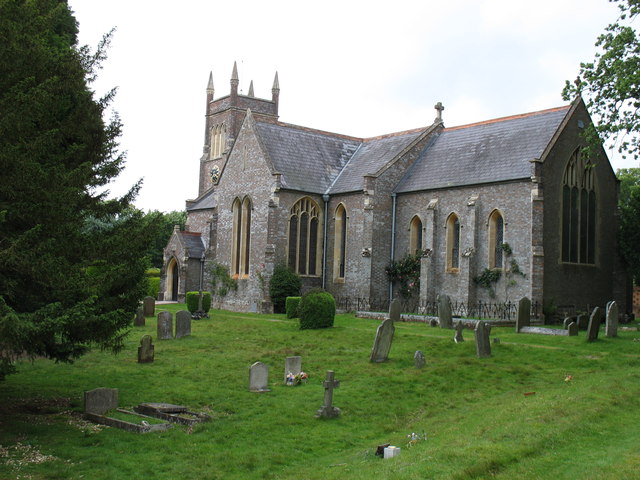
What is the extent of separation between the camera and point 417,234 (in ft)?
122

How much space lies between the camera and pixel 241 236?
134 feet

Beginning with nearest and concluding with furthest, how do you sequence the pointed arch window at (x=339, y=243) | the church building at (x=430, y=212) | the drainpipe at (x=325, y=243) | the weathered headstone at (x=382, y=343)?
1. the weathered headstone at (x=382, y=343)
2. the church building at (x=430, y=212)
3. the pointed arch window at (x=339, y=243)
4. the drainpipe at (x=325, y=243)

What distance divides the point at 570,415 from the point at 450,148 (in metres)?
25.5

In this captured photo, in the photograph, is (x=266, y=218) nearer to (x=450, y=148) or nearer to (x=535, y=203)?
(x=450, y=148)

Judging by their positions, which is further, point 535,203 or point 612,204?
point 612,204

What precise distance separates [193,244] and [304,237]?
1264cm

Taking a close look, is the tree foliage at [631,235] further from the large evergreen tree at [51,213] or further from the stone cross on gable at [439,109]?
the large evergreen tree at [51,213]

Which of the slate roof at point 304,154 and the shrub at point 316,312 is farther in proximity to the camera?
the slate roof at point 304,154

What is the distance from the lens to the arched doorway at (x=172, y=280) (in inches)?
1961

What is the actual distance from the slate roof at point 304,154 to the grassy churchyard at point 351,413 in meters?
16.3

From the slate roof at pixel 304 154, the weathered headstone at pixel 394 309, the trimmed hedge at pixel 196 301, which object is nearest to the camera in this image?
the weathered headstone at pixel 394 309

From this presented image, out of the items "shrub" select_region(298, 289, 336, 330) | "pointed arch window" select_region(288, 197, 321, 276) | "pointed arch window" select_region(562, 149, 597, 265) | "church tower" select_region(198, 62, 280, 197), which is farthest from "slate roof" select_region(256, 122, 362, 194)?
"church tower" select_region(198, 62, 280, 197)

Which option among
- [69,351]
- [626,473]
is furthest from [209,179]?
[626,473]

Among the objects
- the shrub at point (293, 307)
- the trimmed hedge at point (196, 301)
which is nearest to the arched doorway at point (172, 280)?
the trimmed hedge at point (196, 301)
